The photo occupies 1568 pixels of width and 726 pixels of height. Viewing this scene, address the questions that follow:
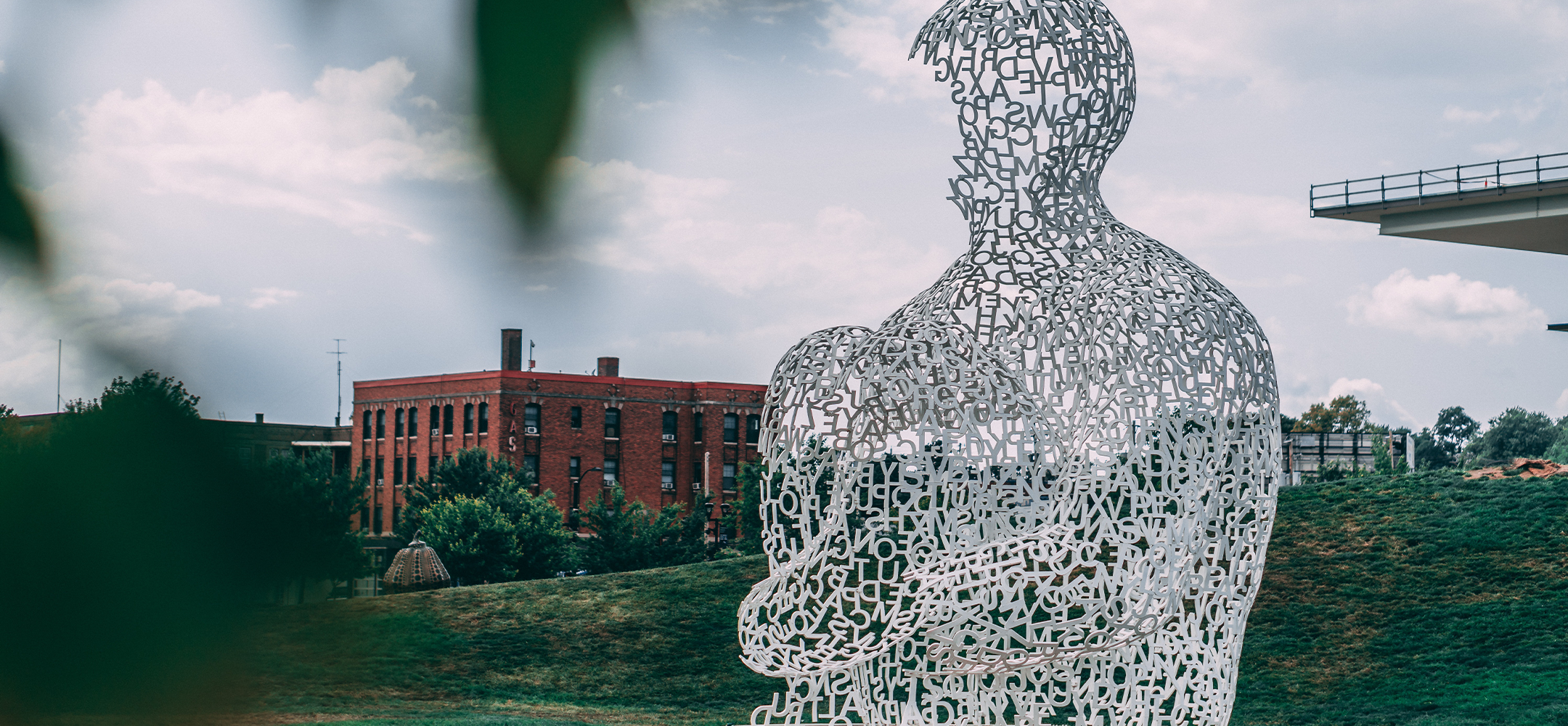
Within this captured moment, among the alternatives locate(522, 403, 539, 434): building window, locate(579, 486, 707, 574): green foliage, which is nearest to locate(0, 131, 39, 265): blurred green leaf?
locate(522, 403, 539, 434): building window

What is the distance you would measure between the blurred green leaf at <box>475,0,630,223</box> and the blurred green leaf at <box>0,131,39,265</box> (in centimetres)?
30

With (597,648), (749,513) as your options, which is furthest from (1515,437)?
(597,648)

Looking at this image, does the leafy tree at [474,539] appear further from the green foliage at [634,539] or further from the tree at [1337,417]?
the tree at [1337,417]

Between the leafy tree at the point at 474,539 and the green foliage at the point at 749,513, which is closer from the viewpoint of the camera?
the leafy tree at the point at 474,539

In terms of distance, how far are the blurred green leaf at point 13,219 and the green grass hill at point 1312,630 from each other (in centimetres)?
1286

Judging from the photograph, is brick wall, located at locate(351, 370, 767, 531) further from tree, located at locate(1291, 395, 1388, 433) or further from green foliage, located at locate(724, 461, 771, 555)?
tree, located at locate(1291, 395, 1388, 433)

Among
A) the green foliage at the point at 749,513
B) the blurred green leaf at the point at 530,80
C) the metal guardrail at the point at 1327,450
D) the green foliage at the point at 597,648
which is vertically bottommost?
the green foliage at the point at 597,648

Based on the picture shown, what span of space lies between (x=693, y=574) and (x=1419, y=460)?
38929 mm

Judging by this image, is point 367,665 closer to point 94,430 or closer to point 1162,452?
point 94,430

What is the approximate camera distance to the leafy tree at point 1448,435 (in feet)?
185

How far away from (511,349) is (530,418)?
66.9 inches

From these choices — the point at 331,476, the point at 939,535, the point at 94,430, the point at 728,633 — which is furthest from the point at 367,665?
the point at 728,633

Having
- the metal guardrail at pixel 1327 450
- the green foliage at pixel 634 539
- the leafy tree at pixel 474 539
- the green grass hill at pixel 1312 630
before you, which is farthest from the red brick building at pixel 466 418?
the metal guardrail at pixel 1327 450

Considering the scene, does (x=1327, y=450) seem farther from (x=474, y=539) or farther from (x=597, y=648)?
(x=597, y=648)
